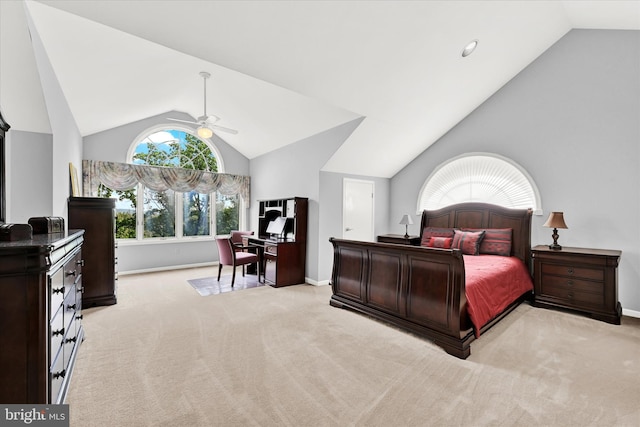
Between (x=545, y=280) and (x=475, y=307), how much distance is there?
1800 millimetres

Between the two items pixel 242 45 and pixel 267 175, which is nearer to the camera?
pixel 242 45

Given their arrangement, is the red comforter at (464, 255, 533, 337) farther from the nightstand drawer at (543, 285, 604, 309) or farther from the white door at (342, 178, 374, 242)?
the white door at (342, 178, 374, 242)

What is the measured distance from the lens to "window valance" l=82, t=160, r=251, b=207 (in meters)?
5.29

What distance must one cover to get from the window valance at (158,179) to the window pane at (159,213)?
32cm

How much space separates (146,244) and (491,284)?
19.7 feet

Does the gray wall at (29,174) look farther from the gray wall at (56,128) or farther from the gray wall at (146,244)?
the gray wall at (146,244)

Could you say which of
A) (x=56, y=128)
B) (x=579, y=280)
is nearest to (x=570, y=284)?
(x=579, y=280)

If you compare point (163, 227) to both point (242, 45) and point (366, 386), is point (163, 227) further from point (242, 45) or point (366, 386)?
point (366, 386)

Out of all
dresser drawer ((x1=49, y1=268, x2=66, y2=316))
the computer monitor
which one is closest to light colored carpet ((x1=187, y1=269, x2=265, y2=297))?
the computer monitor

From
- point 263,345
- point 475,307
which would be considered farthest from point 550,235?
point 263,345

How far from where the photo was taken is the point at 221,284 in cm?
501

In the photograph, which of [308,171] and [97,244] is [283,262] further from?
[97,244]

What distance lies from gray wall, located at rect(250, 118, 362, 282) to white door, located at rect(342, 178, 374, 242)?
0.56 m

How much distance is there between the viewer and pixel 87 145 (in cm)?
539
